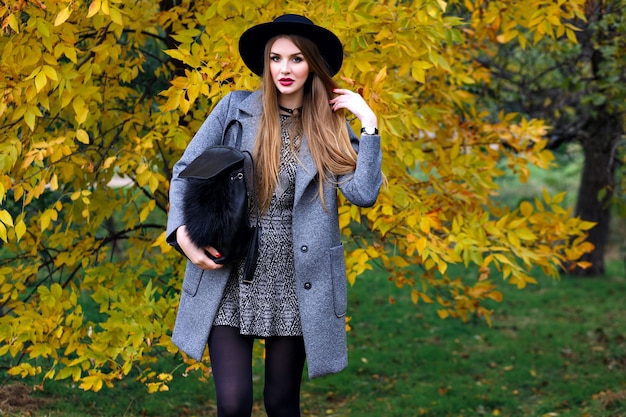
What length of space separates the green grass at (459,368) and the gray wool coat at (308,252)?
94.5 inches

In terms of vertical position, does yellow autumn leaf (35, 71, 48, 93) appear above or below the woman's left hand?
above

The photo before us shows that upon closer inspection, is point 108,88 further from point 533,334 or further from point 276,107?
point 533,334

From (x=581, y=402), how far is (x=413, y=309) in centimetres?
331

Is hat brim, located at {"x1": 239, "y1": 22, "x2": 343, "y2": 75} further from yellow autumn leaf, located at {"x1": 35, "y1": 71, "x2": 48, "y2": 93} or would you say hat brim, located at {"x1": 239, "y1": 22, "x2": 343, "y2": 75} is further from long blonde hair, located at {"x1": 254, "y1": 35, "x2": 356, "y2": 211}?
yellow autumn leaf, located at {"x1": 35, "y1": 71, "x2": 48, "y2": 93}

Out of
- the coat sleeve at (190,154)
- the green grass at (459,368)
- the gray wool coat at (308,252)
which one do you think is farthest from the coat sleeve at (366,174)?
the green grass at (459,368)

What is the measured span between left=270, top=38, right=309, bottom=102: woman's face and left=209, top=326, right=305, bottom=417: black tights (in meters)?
0.90

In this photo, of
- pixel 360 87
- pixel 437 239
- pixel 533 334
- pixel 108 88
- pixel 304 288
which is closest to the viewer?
pixel 304 288

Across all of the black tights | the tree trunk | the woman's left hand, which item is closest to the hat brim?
the woman's left hand

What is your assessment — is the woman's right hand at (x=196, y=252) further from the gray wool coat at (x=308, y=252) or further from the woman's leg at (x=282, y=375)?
the woman's leg at (x=282, y=375)

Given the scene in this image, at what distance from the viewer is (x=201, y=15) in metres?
4.00

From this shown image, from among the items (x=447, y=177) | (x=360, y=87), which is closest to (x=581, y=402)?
(x=447, y=177)

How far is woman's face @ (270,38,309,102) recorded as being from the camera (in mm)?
2887

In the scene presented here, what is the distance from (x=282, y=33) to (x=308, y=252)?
0.81 m

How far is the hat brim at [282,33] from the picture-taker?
291 centimetres
